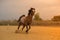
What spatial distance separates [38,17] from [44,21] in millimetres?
253

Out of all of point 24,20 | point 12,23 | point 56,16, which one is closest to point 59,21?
point 56,16

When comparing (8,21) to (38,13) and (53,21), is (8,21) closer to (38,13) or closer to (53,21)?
(38,13)

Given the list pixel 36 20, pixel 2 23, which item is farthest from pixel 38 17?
pixel 2 23

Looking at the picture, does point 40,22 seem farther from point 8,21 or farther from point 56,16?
point 8,21

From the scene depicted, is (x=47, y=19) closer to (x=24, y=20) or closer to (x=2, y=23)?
(x=2, y=23)

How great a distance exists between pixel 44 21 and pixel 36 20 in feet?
0.90

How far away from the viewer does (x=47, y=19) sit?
5.96 meters

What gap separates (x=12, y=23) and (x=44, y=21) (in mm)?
985

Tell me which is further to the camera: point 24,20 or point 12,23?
point 12,23

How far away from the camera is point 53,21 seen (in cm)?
620

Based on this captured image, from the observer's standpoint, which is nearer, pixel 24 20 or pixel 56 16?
pixel 24 20

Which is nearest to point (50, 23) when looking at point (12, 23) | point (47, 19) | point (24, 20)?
point (47, 19)

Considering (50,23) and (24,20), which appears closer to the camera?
(24,20)

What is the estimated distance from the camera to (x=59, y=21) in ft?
20.5
